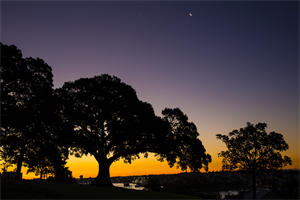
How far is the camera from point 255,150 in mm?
50406

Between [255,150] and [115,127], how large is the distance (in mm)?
28751

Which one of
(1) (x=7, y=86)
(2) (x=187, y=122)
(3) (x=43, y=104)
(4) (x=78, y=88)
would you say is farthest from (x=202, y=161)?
(1) (x=7, y=86)

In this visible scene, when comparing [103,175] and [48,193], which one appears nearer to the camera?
[48,193]

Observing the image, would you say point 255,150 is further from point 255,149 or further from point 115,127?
point 115,127

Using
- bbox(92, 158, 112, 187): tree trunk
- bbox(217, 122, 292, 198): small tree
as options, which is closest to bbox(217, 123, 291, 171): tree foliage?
bbox(217, 122, 292, 198): small tree

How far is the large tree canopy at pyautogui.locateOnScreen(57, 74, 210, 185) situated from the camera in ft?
130

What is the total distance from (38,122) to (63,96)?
344 inches

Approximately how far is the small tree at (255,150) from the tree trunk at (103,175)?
24595 mm

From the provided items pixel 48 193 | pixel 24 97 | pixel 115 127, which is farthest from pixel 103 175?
pixel 48 193

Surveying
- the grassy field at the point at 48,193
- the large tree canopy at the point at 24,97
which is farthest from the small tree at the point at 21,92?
the grassy field at the point at 48,193

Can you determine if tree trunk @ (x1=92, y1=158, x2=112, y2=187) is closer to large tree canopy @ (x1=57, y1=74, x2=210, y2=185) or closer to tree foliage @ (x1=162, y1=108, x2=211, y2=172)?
large tree canopy @ (x1=57, y1=74, x2=210, y2=185)

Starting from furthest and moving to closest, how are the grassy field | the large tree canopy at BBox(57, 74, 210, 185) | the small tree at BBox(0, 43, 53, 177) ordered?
1. the large tree canopy at BBox(57, 74, 210, 185)
2. the small tree at BBox(0, 43, 53, 177)
3. the grassy field

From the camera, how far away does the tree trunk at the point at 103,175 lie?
39.8 meters

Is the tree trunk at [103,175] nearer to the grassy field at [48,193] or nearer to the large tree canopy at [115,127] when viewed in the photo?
the large tree canopy at [115,127]
